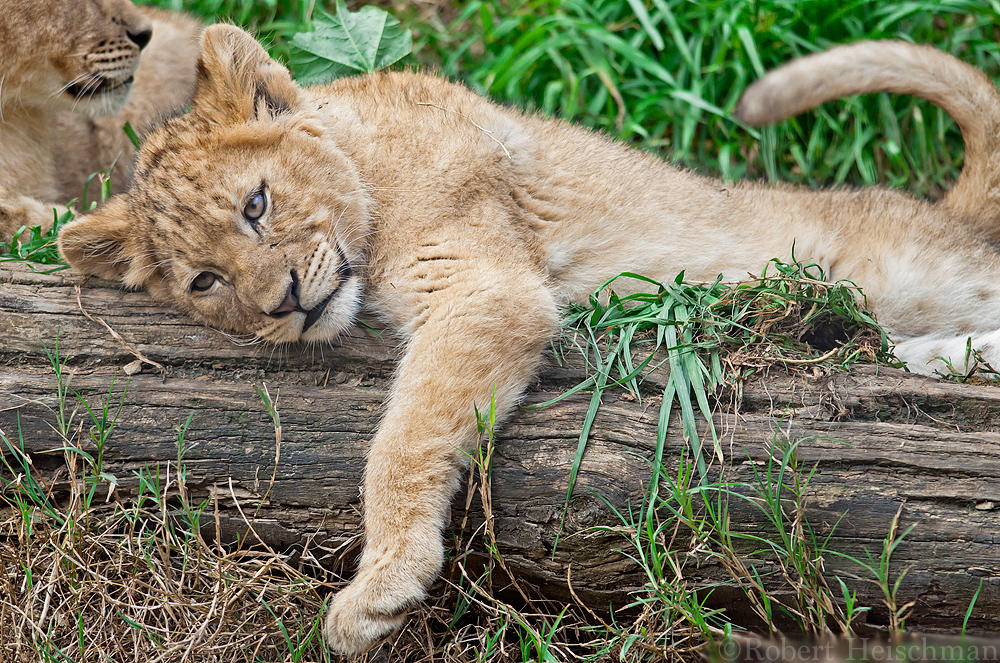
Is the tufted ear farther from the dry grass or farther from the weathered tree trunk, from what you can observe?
the dry grass

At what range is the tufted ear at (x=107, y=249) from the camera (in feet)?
12.7

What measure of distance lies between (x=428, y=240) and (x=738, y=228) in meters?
1.72

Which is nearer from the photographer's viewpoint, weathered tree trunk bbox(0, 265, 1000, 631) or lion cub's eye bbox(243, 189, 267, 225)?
weathered tree trunk bbox(0, 265, 1000, 631)

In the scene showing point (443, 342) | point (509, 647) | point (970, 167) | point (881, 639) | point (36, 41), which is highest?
point (970, 167)

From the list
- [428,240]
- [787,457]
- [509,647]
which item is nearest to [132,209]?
[428,240]

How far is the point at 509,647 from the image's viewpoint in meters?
3.32

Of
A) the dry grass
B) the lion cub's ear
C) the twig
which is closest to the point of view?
the dry grass

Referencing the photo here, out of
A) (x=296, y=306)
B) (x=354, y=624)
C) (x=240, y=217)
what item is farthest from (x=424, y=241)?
(x=354, y=624)

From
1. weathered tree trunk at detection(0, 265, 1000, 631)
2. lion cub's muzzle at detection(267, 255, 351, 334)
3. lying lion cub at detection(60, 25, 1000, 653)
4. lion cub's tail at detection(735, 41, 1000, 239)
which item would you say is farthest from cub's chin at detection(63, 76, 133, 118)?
lion cub's tail at detection(735, 41, 1000, 239)

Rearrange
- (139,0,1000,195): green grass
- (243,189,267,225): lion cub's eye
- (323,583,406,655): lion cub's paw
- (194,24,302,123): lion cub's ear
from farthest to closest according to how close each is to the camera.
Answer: (139,0,1000,195): green grass < (194,24,302,123): lion cub's ear < (243,189,267,225): lion cub's eye < (323,583,406,655): lion cub's paw

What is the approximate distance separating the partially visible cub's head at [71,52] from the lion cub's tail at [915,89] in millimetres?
3408

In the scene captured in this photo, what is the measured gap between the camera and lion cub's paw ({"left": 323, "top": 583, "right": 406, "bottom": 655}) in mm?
3154

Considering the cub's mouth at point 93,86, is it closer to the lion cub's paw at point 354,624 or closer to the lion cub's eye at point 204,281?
the lion cub's eye at point 204,281

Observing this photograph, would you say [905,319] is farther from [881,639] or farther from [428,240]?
[428,240]
